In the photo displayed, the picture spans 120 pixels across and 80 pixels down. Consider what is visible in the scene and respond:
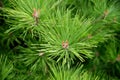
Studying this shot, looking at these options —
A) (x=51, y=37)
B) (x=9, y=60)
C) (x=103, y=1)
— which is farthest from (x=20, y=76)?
(x=103, y=1)

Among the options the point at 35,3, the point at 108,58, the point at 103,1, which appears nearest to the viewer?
the point at 35,3

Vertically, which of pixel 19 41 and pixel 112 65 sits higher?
pixel 19 41

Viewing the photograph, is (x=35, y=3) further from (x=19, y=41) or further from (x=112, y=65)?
(x=112, y=65)

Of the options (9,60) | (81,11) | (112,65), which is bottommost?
(112,65)

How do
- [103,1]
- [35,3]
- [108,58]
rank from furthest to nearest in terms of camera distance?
1. [108,58]
2. [103,1]
3. [35,3]

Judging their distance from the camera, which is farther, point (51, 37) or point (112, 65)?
point (112, 65)

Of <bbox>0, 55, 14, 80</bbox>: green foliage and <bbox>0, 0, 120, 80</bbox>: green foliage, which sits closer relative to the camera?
<bbox>0, 0, 120, 80</bbox>: green foliage

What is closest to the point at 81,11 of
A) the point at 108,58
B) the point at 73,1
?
the point at 73,1

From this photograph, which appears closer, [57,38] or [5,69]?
[57,38]

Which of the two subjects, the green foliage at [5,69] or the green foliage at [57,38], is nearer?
the green foliage at [57,38]
